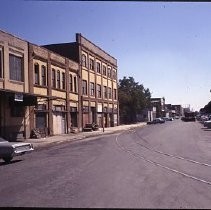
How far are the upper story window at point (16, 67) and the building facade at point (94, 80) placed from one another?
62.1 feet

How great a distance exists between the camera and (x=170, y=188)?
11023 mm

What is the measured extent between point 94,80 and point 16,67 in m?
27.8

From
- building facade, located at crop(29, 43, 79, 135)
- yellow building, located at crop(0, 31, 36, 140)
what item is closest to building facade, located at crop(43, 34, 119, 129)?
building facade, located at crop(29, 43, 79, 135)

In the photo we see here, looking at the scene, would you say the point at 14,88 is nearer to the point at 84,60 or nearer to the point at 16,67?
the point at 16,67

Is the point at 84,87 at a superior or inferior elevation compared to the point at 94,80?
inferior

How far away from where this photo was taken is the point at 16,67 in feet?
123

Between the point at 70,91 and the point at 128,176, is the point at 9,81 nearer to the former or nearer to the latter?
the point at 70,91

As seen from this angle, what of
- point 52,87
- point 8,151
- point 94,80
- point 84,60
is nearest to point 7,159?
point 8,151

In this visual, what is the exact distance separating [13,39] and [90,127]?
921 inches

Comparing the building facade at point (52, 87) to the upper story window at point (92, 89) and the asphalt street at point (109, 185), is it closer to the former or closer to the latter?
the upper story window at point (92, 89)

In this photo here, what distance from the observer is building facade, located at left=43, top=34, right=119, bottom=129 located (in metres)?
57.8

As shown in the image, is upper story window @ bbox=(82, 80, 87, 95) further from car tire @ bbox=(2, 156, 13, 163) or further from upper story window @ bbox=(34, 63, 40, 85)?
car tire @ bbox=(2, 156, 13, 163)

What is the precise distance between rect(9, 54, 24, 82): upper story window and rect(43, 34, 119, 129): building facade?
18.9 m

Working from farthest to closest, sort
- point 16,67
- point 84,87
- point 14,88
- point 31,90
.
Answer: point 84,87 < point 31,90 < point 16,67 < point 14,88
